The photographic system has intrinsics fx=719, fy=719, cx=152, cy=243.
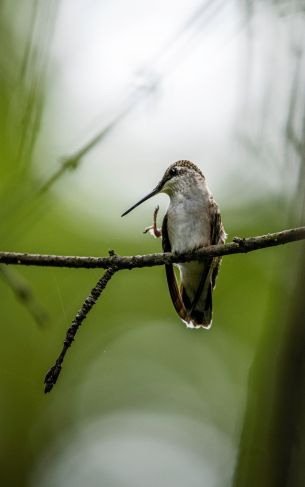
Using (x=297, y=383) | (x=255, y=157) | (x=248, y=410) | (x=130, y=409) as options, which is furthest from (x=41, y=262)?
(x=130, y=409)

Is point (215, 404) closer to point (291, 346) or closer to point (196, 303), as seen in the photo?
point (196, 303)

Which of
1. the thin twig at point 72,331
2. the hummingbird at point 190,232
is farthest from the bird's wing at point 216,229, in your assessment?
the thin twig at point 72,331

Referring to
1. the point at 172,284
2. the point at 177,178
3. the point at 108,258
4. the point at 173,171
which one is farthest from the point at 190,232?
the point at 108,258

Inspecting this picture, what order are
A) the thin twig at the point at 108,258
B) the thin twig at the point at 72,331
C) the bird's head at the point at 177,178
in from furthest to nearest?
1. the bird's head at the point at 177,178
2. the thin twig at the point at 108,258
3. the thin twig at the point at 72,331

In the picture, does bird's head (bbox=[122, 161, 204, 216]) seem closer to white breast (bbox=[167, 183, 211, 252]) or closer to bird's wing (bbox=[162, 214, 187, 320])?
white breast (bbox=[167, 183, 211, 252])

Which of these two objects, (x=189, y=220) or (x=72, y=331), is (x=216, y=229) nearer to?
(x=189, y=220)

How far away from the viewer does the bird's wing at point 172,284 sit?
5.28 metres

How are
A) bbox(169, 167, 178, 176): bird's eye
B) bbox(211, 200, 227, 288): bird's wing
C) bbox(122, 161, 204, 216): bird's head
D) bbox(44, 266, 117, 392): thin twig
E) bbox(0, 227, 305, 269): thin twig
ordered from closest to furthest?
bbox(44, 266, 117, 392): thin twig, bbox(0, 227, 305, 269): thin twig, bbox(211, 200, 227, 288): bird's wing, bbox(122, 161, 204, 216): bird's head, bbox(169, 167, 178, 176): bird's eye

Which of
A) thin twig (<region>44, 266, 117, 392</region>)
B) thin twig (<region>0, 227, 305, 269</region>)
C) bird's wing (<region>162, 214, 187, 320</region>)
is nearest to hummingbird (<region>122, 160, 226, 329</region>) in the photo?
bird's wing (<region>162, 214, 187, 320</region>)

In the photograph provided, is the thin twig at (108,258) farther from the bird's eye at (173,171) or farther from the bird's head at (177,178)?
the bird's eye at (173,171)

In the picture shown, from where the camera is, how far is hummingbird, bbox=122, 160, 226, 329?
5.31m

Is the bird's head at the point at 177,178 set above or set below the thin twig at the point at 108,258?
above

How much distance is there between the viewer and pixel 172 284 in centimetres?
535

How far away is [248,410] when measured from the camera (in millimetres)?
1878
